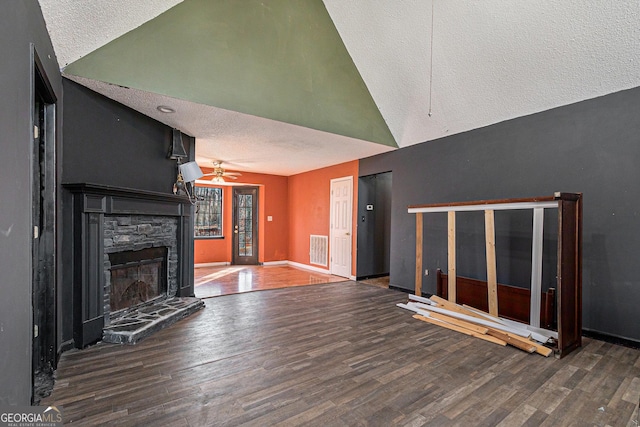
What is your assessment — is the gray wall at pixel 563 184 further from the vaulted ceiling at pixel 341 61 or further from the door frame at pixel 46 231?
the door frame at pixel 46 231

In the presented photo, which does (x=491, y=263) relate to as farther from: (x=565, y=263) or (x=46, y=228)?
(x=46, y=228)

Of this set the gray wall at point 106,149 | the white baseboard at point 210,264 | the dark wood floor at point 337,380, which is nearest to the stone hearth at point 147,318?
the dark wood floor at point 337,380

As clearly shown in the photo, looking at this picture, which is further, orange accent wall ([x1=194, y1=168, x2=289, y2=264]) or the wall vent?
orange accent wall ([x1=194, y1=168, x2=289, y2=264])

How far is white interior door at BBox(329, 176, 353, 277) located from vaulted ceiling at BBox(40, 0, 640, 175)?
1.57 meters

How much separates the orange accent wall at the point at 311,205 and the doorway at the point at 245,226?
40.4 inches

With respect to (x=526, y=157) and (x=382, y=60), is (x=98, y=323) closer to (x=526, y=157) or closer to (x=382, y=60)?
(x=382, y=60)

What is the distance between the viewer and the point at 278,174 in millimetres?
8516

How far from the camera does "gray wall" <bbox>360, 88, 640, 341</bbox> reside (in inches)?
120

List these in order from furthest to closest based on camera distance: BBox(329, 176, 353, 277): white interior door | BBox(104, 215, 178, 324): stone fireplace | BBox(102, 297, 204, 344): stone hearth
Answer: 1. BBox(329, 176, 353, 277): white interior door
2. BBox(104, 215, 178, 324): stone fireplace
3. BBox(102, 297, 204, 344): stone hearth

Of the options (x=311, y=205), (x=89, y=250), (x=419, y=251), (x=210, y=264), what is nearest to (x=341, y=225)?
(x=311, y=205)

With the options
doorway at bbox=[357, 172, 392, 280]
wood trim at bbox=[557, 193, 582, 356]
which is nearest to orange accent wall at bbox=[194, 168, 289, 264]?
doorway at bbox=[357, 172, 392, 280]

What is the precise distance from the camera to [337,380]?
231cm
